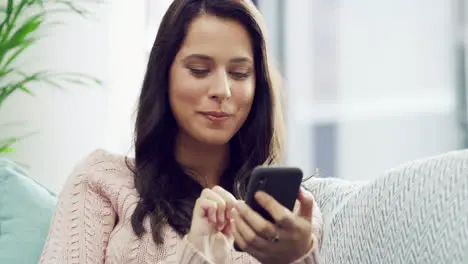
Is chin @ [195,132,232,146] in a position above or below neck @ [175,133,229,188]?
above

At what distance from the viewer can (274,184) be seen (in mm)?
1001

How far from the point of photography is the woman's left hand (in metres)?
1.00

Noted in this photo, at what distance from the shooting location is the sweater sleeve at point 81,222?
4.30ft

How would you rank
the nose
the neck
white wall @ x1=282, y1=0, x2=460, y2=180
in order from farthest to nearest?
white wall @ x1=282, y1=0, x2=460, y2=180 < the neck < the nose

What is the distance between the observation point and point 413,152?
Answer: 3.42m

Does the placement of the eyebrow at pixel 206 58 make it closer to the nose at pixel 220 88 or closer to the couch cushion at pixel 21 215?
the nose at pixel 220 88

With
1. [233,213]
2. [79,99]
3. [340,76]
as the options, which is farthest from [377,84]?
[233,213]

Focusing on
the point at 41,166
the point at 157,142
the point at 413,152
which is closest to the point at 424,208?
the point at 157,142

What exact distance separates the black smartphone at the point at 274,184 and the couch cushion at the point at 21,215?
0.62m

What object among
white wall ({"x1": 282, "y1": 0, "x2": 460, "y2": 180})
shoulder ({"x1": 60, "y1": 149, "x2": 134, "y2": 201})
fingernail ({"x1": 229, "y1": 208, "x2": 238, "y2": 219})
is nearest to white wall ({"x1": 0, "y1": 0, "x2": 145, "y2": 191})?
shoulder ({"x1": 60, "y1": 149, "x2": 134, "y2": 201})

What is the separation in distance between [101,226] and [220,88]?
1.08 ft

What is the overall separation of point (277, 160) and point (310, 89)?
2206mm

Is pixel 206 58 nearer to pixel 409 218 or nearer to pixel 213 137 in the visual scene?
pixel 213 137

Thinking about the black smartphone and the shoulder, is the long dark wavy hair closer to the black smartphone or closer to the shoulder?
the shoulder
